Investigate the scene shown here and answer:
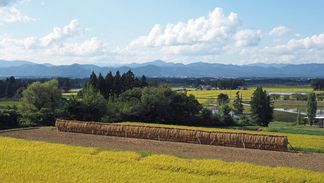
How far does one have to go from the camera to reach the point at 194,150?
22734 mm

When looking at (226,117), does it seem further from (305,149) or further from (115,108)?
(305,149)

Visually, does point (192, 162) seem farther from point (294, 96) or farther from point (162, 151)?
point (294, 96)

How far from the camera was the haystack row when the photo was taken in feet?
76.8

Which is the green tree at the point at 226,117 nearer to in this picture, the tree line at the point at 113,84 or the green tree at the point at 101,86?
the tree line at the point at 113,84

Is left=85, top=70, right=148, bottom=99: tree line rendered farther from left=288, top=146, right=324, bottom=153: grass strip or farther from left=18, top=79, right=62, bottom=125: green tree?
left=288, top=146, right=324, bottom=153: grass strip

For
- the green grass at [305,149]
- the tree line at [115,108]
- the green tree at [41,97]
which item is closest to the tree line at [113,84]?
the tree line at [115,108]

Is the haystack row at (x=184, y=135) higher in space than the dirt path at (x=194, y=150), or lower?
higher

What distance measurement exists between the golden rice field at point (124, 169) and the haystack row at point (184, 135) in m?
6.39

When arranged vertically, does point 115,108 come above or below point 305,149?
above

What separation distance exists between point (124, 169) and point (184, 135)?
10413 mm

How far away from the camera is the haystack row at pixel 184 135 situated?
2342cm

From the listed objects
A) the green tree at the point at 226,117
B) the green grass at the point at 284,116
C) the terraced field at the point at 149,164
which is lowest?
the green grass at the point at 284,116

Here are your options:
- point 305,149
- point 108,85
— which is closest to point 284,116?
point 108,85

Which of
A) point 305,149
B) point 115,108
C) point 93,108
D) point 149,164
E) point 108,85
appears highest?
point 108,85
